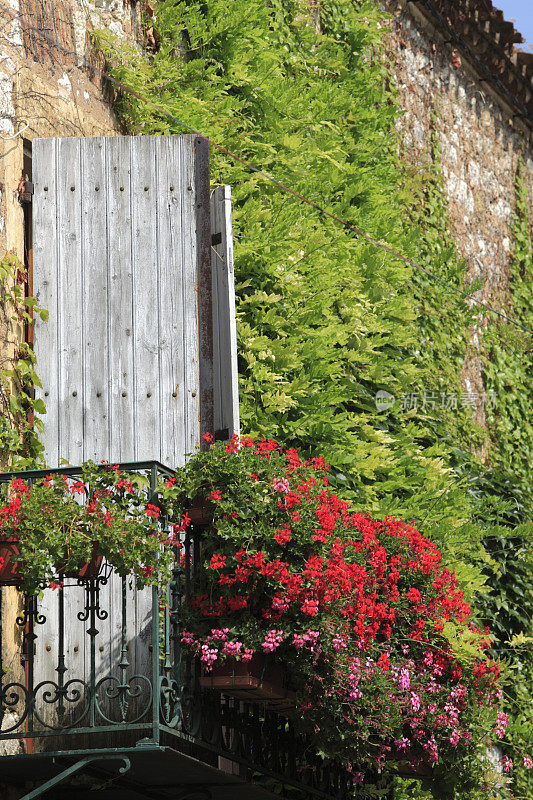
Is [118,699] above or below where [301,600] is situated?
below

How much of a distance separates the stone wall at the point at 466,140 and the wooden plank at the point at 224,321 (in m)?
4.36

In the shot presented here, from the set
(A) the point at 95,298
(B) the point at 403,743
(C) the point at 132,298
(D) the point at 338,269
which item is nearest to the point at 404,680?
(B) the point at 403,743

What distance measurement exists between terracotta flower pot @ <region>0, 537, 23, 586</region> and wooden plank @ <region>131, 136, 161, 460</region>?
1022 millimetres

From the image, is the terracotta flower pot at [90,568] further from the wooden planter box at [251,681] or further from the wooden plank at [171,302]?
the wooden plank at [171,302]

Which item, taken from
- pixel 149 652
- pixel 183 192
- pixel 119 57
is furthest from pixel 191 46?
pixel 149 652

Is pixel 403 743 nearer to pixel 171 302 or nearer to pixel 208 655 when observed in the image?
pixel 208 655

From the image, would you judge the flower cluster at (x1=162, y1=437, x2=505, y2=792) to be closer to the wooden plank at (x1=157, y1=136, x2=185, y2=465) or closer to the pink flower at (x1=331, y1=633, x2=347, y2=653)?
the pink flower at (x1=331, y1=633, x2=347, y2=653)

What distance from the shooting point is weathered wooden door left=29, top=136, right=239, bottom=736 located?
5.48 m

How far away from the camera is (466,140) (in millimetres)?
11375

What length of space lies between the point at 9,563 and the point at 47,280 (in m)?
1.67

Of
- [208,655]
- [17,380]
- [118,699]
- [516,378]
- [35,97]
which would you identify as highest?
[35,97]

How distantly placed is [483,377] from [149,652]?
6.19 meters

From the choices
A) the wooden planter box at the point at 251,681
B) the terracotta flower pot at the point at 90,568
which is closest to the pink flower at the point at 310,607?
the wooden planter box at the point at 251,681

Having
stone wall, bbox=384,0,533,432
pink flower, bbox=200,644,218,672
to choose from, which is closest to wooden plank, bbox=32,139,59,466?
pink flower, bbox=200,644,218,672
